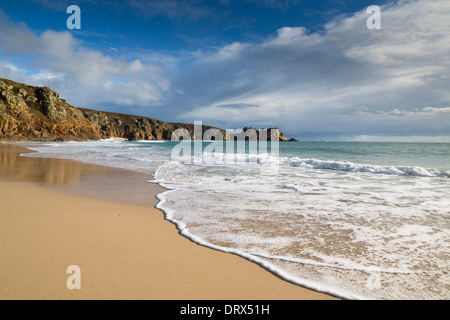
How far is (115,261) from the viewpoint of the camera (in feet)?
9.07

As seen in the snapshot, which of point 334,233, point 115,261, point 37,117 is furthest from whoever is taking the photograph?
point 37,117

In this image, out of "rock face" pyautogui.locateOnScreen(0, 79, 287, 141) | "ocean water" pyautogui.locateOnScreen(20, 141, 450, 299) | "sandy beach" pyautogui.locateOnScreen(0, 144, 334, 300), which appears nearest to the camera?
"sandy beach" pyautogui.locateOnScreen(0, 144, 334, 300)

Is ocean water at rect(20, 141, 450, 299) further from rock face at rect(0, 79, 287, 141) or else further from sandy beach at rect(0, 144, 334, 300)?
rock face at rect(0, 79, 287, 141)

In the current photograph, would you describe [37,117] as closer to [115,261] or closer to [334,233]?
[115,261]

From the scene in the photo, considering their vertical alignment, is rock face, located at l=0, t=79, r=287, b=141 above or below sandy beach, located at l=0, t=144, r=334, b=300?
above

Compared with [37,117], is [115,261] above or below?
below

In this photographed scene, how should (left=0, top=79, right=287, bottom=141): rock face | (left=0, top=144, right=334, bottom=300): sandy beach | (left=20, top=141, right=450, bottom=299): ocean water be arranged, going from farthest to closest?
(left=0, top=79, right=287, bottom=141): rock face < (left=20, top=141, right=450, bottom=299): ocean water < (left=0, top=144, right=334, bottom=300): sandy beach

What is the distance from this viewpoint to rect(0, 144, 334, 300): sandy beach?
7.38 feet

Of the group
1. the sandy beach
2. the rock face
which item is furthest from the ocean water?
the rock face

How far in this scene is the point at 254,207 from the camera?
5.43 metres

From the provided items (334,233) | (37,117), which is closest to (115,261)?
(334,233)

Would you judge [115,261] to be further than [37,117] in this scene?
No

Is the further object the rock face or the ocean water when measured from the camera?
the rock face
